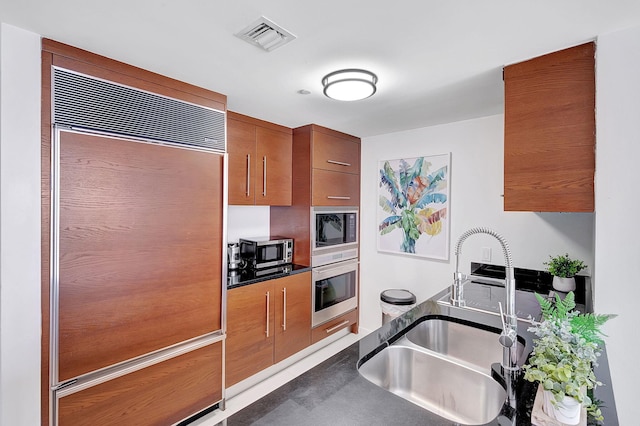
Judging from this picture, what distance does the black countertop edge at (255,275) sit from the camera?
2287mm

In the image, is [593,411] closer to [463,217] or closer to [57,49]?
[463,217]

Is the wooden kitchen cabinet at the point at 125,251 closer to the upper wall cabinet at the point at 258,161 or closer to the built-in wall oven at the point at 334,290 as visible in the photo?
the upper wall cabinet at the point at 258,161

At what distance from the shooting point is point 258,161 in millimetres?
2688

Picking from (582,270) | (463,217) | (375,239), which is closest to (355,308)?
(375,239)

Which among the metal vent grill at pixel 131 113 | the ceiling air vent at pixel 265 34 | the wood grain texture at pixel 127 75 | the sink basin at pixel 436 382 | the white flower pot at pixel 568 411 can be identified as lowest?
the sink basin at pixel 436 382

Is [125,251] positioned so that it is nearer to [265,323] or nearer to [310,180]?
[265,323]

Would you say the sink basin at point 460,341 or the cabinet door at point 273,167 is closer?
the sink basin at point 460,341

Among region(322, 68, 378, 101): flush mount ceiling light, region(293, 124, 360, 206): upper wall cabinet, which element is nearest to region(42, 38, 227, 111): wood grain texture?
region(322, 68, 378, 101): flush mount ceiling light

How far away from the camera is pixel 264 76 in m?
1.79

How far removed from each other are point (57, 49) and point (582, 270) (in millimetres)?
3414

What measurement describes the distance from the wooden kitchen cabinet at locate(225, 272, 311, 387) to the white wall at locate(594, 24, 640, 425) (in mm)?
2035

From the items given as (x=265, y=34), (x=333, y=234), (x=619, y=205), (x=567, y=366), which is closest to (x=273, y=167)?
(x=333, y=234)

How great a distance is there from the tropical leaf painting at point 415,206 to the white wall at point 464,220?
0.07m

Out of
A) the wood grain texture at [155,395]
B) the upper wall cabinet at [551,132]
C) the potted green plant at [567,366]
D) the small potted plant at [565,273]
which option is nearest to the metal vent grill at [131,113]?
the wood grain texture at [155,395]
